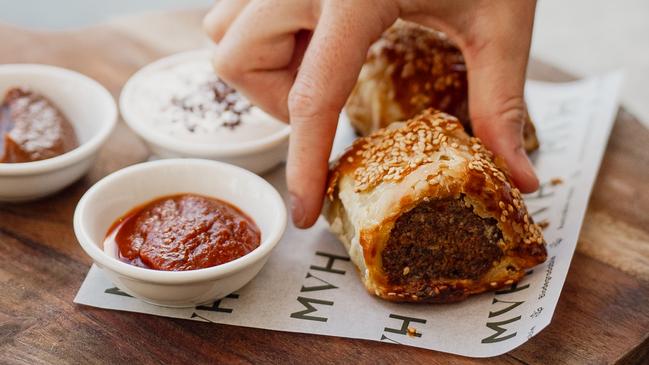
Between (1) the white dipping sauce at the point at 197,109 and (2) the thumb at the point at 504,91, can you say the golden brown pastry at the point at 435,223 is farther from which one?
(1) the white dipping sauce at the point at 197,109

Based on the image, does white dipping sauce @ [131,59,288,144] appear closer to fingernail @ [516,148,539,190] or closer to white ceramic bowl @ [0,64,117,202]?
white ceramic bowl @ [0,64,117,202]

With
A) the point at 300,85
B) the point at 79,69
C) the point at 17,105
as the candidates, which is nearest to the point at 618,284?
the point at 300,85

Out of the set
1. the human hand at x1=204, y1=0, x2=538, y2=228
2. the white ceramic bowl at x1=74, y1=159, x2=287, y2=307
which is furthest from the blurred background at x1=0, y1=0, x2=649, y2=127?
the white ceramic bowl at x1=74, y1=159, x2=287, y2=307

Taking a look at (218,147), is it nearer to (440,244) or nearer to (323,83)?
(323,83)

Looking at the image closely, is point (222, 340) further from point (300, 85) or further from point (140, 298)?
point (300, 85)

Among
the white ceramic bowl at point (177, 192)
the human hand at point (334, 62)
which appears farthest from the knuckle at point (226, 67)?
the white ceramic bowl at point (177, 192)
